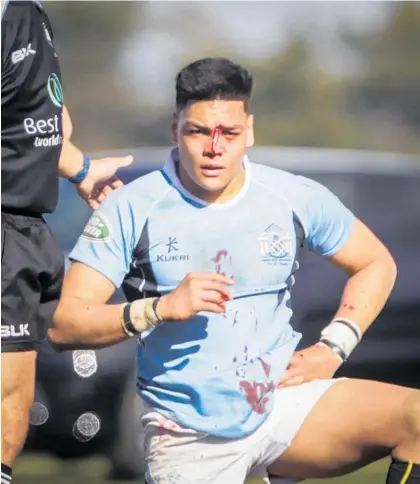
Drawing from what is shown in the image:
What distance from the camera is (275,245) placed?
3.62 metres

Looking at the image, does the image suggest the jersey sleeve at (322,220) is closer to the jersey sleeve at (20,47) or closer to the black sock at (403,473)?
the black sock at (403,473)

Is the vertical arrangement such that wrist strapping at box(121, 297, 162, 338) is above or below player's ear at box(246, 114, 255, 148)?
below

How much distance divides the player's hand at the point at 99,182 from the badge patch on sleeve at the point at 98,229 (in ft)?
0.37

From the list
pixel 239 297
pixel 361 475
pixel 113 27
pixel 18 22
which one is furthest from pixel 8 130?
pixel 361 475

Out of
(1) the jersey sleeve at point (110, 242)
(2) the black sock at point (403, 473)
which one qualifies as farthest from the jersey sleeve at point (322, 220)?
(2) the black sock at point (403, 473)

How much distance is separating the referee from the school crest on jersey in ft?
1.87

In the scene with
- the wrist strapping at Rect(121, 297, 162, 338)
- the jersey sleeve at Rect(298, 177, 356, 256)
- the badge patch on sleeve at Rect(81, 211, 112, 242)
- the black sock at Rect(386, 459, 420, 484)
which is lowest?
the black sock at Rect(386, 459, 420, 484)

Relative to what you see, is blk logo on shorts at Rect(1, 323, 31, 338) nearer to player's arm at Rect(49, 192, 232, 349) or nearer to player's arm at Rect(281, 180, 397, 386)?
player's arm at Rect(49, 192, 232, 349)

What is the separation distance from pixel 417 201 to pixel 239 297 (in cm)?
68

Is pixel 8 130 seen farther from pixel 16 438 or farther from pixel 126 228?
pixel 16 438

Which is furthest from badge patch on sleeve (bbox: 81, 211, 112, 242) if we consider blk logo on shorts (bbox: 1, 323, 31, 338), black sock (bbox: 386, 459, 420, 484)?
black sock (bbox: 386, 459, 420, 484)

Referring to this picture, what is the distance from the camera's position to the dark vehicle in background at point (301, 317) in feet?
12.6

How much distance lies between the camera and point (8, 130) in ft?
11.2

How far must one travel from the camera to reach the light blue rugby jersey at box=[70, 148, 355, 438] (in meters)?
3.55
